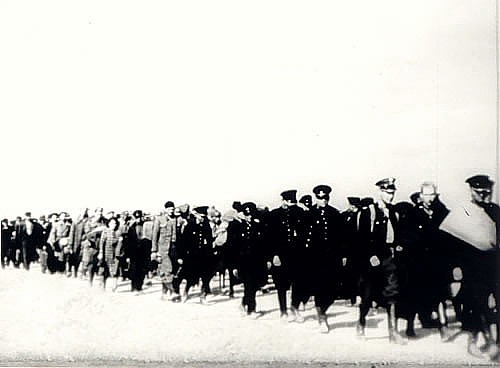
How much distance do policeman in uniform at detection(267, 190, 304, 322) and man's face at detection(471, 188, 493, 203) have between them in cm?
152

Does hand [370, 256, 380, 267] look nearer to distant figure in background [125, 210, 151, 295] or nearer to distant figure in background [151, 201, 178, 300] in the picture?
distant figure in background [151, 201, 178, 300]

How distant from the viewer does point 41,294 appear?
20.3ft

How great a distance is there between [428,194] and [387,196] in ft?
1.17

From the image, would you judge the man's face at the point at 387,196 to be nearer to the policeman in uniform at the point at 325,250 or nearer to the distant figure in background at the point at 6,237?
the policeman in uniform at the point at 325,250

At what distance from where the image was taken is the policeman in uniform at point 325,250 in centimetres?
585

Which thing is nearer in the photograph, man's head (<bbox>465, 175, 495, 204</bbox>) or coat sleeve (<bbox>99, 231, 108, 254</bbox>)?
man's head (<bbox>465, 175, 495, 204</bbox>)

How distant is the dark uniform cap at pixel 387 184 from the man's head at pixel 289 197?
2.42 feet

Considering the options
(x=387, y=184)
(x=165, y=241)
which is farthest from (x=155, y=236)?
(x=387, y=184)

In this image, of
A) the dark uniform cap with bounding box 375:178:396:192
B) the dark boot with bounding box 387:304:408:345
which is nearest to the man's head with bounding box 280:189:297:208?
the dark uniform cap with bounding box 375:178:396:192

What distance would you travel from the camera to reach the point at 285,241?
19.5 feet

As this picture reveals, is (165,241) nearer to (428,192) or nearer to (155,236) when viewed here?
(155,236)

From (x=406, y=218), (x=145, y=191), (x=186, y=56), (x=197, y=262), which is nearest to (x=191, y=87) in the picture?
(x=186, y=56)

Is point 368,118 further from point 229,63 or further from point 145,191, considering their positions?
point 145,191

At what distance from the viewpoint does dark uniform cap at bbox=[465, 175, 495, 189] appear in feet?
18.7
